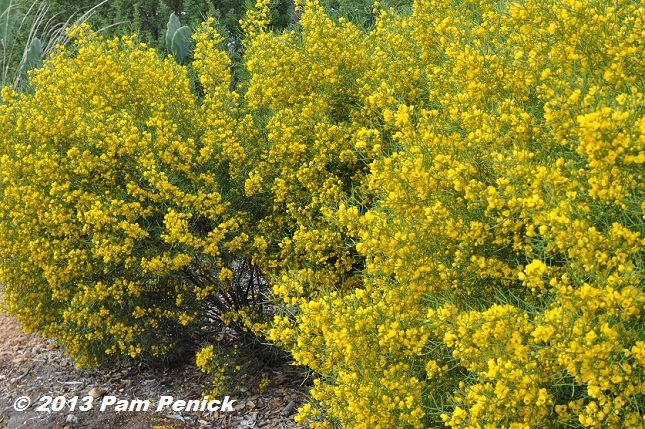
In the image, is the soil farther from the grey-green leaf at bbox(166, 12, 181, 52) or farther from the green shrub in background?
the green shrub in background

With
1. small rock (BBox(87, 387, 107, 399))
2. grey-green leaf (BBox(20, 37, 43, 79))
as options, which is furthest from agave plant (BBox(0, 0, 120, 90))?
small rock (BBox(87, 387, 107, 399))

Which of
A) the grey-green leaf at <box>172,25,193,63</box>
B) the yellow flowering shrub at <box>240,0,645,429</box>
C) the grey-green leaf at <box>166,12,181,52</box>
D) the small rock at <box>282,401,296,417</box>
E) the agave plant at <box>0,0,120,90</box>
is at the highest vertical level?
the agave plant at <box>0,0,120,90</box>

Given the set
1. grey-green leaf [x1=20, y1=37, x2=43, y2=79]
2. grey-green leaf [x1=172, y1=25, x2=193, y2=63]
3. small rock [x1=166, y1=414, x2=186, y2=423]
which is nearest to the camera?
small rock [x1=166, y1=414, x2=186, y2=423]

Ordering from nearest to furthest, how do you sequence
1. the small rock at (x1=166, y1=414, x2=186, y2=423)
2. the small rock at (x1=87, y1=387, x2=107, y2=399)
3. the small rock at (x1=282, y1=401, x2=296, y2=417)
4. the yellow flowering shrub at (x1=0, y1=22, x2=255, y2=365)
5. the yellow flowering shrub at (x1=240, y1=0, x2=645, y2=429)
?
the yellow flowering shrub at (x1=240, y1=0, x2=645, y2=429), the yellow flowering shrub at (x1=0, y1=22, x2=255, y2=365), the small rock at (x1=282, y1=401, x2=296, y2=417), the small rock at (x1=166, y1=414, x2=186, y2=423), the small rock at (x1=87, y1=387, x2=107, y2=399)

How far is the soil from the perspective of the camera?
5.23 m

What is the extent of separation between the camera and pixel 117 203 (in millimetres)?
4742

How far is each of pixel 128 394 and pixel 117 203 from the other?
5.40 ft

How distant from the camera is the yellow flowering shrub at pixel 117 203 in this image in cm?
481

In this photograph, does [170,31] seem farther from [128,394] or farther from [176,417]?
[176,417]

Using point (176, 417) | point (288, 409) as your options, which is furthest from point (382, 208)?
point (176, 417)

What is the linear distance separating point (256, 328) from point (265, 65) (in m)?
1.74

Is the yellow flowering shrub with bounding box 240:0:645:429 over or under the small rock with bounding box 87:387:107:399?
over

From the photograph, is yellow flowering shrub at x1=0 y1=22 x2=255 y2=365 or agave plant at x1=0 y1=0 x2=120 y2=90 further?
agave plant at x1=0 y1=0 x2=120 y2=90

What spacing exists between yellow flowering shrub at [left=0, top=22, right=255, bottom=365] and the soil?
34 centimetres
